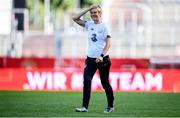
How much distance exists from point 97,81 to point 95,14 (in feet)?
46.2

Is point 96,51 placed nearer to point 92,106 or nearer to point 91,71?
point 91,71

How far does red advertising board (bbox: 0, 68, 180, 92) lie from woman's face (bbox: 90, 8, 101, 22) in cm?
1388

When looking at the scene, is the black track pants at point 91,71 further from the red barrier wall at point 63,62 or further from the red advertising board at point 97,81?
the red barrier wall at point 63,62

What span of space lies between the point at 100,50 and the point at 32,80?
14487mm

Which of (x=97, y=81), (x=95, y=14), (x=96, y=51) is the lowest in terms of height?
(x=97, y=81)

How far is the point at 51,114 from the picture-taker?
15.2m

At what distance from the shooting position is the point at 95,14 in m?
15.4

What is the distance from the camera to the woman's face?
15.3 m

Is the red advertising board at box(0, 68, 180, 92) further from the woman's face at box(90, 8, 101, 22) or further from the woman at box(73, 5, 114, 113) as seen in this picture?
the woman's face at box(90, 8, 101, 22)

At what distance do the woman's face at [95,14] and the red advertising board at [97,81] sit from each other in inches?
547

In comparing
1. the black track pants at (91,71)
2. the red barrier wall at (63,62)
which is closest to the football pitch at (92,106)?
the black track pants at (91,71)

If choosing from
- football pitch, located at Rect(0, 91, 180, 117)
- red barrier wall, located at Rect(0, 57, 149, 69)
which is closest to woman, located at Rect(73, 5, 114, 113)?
football pitch, located at Rect(0, 91, 180, 117)

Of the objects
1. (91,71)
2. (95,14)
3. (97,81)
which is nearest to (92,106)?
(91,71)

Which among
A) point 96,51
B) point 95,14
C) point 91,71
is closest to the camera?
point 95,14
